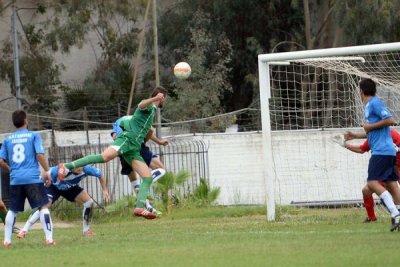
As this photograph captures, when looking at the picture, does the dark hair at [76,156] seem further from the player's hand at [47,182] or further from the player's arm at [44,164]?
the player's arm at [44,164]

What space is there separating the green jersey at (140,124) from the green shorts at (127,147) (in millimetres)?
71

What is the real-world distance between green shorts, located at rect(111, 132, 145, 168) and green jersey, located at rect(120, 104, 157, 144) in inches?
2.8

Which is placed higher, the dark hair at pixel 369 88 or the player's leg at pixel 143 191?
the dark hair at pixel 369 88

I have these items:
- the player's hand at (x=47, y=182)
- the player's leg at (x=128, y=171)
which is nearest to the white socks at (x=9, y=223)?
the player's hand at (x=47, y=182)

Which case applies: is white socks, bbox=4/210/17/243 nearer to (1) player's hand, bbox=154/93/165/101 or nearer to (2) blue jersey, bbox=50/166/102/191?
(2) blue jersey, bbox=50/166/102/191

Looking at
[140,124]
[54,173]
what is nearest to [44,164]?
[54,173]

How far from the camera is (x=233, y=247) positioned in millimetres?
12391

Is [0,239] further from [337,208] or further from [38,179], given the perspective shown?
[337,208]

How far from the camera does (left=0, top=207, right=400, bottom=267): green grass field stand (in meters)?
10.9

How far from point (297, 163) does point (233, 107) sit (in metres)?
13.7

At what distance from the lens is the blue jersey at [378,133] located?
1401 cm

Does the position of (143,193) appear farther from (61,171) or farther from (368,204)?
(368,204)

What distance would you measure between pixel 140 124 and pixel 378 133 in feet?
12.7

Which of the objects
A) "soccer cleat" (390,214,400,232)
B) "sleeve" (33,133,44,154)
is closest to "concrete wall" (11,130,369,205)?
"soccer cleat" (390,214,400,232)
